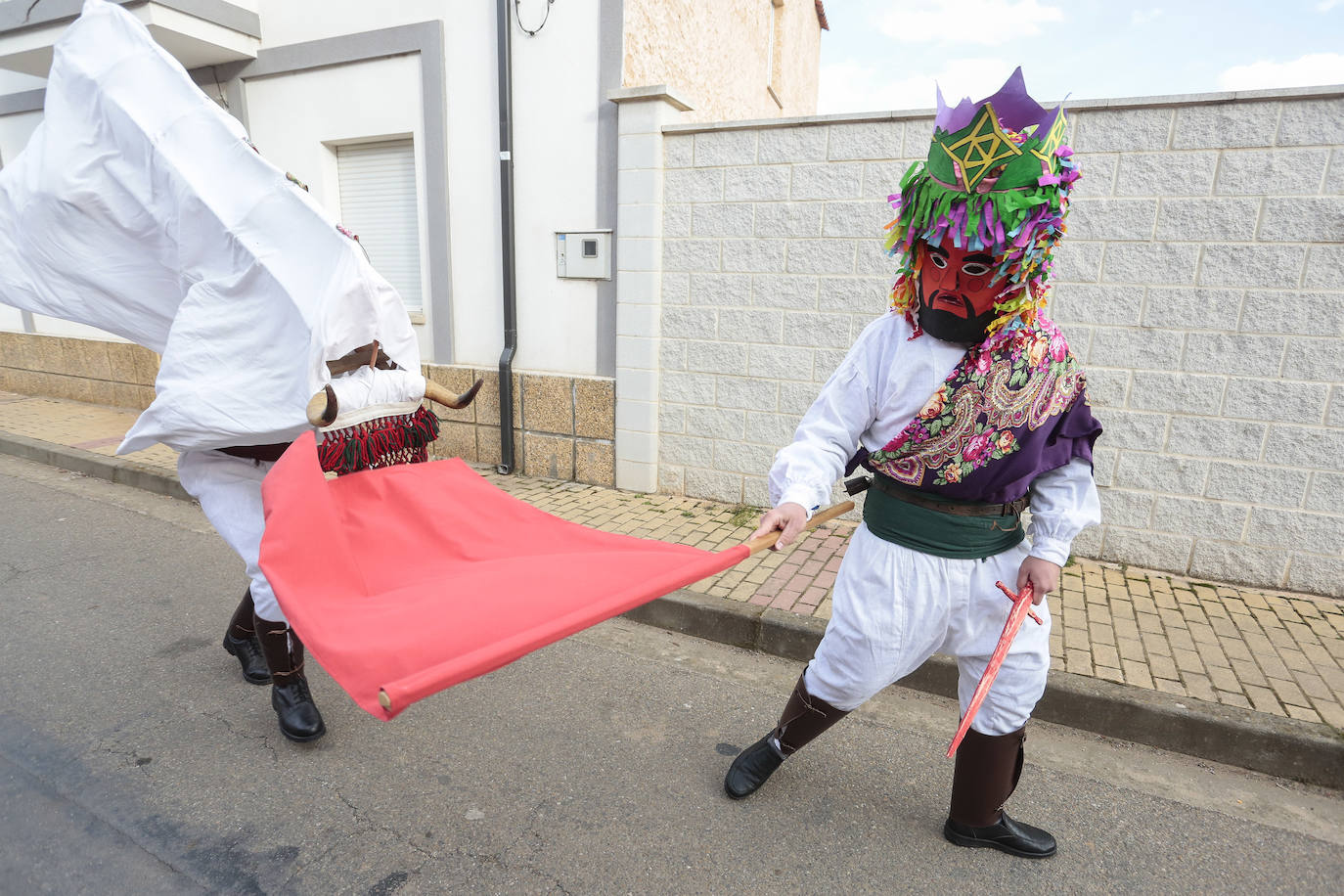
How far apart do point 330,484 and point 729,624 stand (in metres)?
2.12

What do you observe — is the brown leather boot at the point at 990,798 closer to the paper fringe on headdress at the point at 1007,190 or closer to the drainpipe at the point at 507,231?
the paper fringe on headdress at the point at 1007,190

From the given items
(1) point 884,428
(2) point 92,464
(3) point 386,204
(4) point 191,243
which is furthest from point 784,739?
(2) point 92,464

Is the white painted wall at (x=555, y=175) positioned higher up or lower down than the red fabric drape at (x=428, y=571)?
higher up

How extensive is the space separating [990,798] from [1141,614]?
2127 millimetres

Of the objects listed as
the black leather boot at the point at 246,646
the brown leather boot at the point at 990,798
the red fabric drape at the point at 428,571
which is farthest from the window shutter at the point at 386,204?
the brown leather boot at the point at 990,798

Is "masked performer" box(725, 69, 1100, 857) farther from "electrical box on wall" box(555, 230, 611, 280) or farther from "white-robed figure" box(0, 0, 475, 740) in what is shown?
"electrical box on wall" box(555, 230, 611, 280)

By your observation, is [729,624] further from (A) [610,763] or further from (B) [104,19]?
(B) [104,19]

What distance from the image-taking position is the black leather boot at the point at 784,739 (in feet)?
8.13

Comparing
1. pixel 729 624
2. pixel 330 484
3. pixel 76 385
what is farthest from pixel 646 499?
pixel 76 385

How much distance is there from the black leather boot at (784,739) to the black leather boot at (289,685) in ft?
5.18

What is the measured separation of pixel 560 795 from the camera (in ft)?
8.79

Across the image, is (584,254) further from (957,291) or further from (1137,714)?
(1137,714)

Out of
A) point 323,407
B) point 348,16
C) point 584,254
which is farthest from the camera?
point 348,16

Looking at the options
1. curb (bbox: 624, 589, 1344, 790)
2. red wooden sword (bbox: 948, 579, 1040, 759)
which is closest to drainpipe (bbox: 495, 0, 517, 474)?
curb (bbox: 624, 589, 1344, 790)
